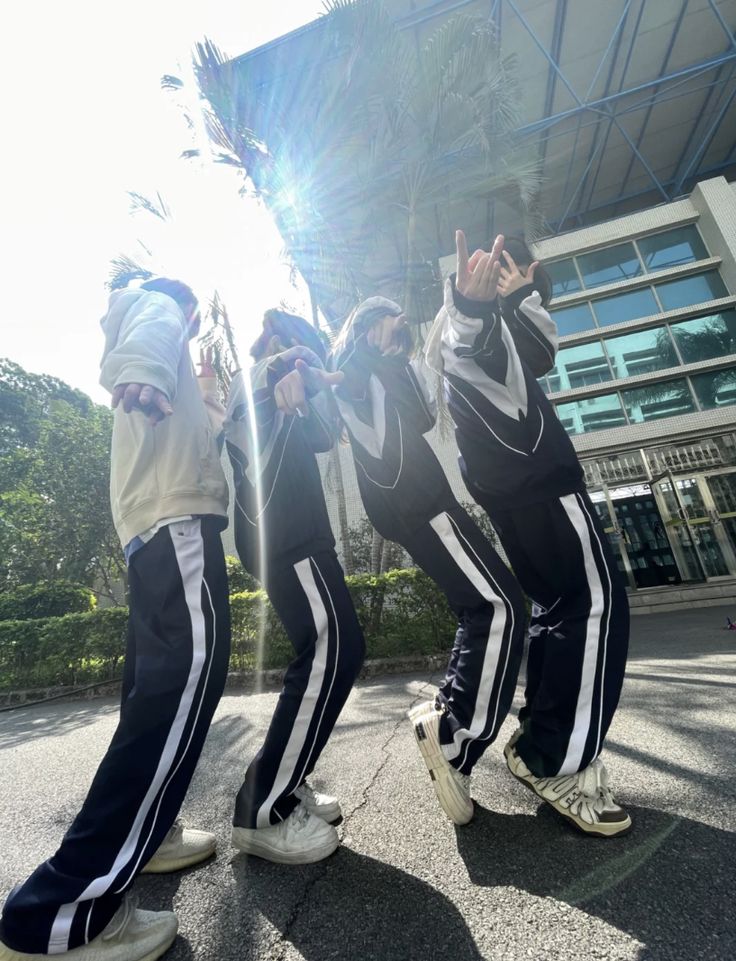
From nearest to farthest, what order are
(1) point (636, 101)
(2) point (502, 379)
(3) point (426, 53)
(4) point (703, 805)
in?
(4) point (703, 805) → (2) point (502, 379) → (3) point (426, 53) → (1) point (636, 101)

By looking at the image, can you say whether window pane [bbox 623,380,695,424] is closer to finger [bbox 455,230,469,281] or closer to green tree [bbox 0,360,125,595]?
finger [bbox 455,230,469,281]

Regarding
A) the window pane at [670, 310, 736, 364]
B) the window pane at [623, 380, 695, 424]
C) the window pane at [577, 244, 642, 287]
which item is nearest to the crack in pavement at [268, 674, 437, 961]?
the window pane at [623, 380, 695, 424]

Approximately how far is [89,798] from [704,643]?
5641 millimetres

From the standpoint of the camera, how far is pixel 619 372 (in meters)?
14.0

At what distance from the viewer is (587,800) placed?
50.7 inches

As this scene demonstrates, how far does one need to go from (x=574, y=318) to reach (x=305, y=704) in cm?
1616

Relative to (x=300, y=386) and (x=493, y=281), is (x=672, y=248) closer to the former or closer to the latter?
(x=493, y=281)

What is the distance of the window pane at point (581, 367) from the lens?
14148 millimetres

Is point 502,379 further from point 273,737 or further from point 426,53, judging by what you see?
point 426,53

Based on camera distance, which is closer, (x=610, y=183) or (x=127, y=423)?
(x=127, y=423)

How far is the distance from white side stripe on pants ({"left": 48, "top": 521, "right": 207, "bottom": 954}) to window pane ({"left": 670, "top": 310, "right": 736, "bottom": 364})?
52.9 feet

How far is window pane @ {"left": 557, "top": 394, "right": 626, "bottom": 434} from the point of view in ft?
44.9

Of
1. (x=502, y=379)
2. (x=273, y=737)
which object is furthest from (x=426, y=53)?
(x=273, y=737)

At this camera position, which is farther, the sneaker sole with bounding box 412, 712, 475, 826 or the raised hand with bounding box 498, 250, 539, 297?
the raised hand with bounding box 498, 250, 539, 297
